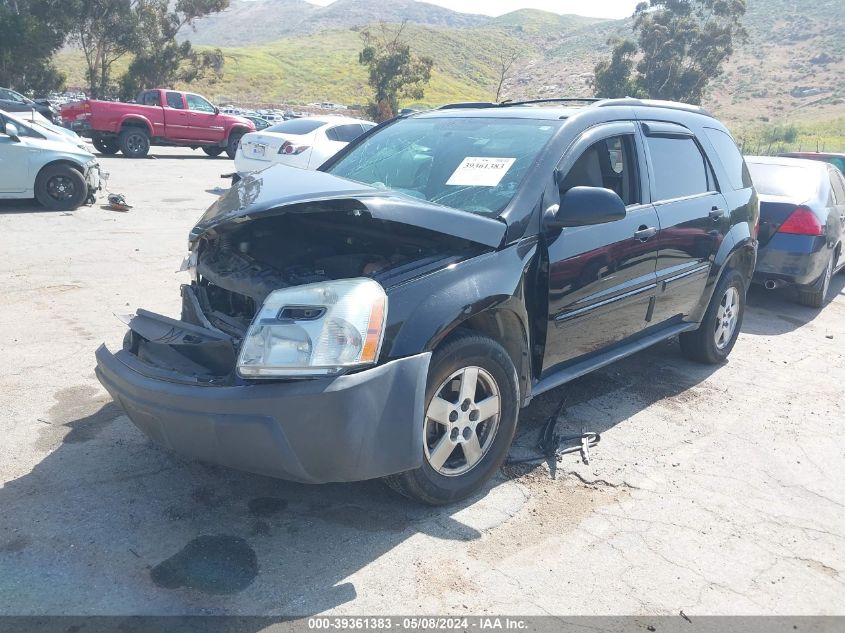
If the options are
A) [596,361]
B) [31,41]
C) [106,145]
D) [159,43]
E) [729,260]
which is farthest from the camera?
[159,43]

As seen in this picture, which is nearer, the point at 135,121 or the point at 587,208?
the point at 587,208

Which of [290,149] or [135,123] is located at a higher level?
[135,123]

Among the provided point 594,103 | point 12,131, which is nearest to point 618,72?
point 12,131

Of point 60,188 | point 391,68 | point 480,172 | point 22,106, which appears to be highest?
point 391,68

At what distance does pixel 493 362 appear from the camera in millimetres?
3373

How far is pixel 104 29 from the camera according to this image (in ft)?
129

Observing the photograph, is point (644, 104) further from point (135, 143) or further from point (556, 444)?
point (135, 143)

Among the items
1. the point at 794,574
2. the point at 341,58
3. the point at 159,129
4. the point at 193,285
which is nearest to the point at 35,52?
the point at 159,129

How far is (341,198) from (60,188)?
29.2ft

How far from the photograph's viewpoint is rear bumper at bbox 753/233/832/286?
7289mm

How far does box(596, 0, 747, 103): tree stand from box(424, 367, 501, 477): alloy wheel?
4660 centimetres

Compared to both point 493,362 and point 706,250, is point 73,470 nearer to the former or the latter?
point 493,362

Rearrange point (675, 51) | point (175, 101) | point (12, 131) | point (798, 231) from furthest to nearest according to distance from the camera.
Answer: point (675, 51) → point (175, 101) → point (12, 131) → point (798, 231)

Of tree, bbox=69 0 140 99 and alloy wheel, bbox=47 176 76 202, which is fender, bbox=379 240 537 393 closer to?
alloy wheel, bbox=47 176 76 202
